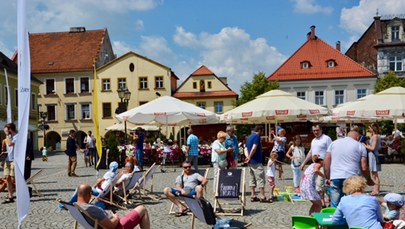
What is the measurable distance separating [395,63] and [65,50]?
35.2 metres

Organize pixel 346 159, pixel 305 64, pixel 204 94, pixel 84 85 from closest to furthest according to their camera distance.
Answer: pixel 346 159 < pixel 204 94 < pixel 305 64 < pixel 84 85

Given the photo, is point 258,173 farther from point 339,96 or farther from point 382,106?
point 339,96

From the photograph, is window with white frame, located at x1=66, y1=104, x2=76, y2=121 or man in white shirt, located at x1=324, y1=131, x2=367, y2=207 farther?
window with white frame, located at x1=66, y1=104, x2=76, y2=121

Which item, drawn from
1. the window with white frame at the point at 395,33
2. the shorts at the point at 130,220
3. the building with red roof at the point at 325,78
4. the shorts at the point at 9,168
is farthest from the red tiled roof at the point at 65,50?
the shorts at the point at 130,220

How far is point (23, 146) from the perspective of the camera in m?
5.36

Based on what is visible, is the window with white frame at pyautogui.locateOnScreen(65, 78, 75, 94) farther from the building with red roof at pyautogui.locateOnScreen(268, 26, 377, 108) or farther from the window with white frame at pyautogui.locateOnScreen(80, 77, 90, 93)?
the building with red roof at pyautogui.locateOnScreen(268, 26, 377, 108)

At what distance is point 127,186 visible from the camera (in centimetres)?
1102

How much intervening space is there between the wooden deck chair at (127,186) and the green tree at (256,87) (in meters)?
36.9

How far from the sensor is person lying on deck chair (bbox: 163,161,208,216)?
948cm

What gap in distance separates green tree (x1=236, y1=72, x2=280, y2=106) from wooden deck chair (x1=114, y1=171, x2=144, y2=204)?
3691cm

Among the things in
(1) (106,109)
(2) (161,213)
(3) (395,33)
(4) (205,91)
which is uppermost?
(3) (395,33)

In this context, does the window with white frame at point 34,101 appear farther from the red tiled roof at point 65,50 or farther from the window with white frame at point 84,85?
the red tiled roof at point 65,50

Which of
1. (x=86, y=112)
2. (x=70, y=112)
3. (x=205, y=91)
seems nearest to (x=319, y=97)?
(x=205, y=91)

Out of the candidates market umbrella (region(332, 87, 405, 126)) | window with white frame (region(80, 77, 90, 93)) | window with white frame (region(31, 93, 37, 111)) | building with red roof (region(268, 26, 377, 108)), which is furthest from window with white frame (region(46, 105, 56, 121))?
market umbrella (region(332, 87, 405, 126))
